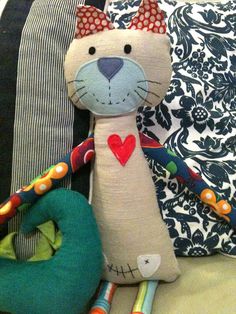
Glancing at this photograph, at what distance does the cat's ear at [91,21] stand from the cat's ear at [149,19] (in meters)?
0.05

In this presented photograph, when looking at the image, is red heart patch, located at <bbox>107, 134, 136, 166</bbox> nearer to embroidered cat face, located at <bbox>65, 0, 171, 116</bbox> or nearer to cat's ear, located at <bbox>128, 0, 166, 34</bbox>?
embroidered cat face, located at <bbox>65, 0, 171, 116</bbox>

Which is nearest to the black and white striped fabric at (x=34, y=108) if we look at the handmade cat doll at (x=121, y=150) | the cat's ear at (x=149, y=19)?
the handmade cat doll at (x=121, y=150)

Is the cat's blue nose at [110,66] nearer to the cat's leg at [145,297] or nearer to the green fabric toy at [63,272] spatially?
the green fabric toy at [63,272]

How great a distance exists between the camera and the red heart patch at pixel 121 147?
2.12 ft

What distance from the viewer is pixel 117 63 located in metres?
0.61

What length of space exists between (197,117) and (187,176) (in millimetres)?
153

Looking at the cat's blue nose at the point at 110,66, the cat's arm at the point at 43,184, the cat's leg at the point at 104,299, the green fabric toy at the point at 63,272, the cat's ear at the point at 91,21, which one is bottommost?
the cat's leg at the point at 104,299

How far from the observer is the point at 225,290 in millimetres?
689

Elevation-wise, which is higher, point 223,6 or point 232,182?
point 223,6

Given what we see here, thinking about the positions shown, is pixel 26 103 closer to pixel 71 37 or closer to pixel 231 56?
pixel 71 37

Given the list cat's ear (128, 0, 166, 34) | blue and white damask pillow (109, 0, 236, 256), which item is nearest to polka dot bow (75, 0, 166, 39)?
cat's ear (128, 0, 166, 34)

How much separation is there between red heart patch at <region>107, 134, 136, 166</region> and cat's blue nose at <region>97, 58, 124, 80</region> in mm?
105

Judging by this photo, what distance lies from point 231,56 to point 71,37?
36 centimetres

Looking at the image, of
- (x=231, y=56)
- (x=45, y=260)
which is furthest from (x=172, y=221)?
(x=231, y=56)
